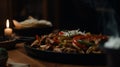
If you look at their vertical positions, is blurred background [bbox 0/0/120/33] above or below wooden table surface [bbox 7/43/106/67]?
above

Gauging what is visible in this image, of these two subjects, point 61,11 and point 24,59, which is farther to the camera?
point 61,11

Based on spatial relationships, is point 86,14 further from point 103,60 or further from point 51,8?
point 103,60

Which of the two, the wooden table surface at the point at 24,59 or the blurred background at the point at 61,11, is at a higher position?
the blurred background at the point at 61,11

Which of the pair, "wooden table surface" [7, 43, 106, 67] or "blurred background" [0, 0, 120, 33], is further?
"blurred background" [0, 0, 120, 33]

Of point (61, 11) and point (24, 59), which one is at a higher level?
point (61, 11)

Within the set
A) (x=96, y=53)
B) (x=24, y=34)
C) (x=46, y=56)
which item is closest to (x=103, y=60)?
(x=96, y=53)

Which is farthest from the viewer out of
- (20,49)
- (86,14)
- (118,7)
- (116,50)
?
(86,14)

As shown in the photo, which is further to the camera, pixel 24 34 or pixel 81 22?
pixel 81 22

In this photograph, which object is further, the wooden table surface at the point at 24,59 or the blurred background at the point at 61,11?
the blurred background at the point at 61,11
